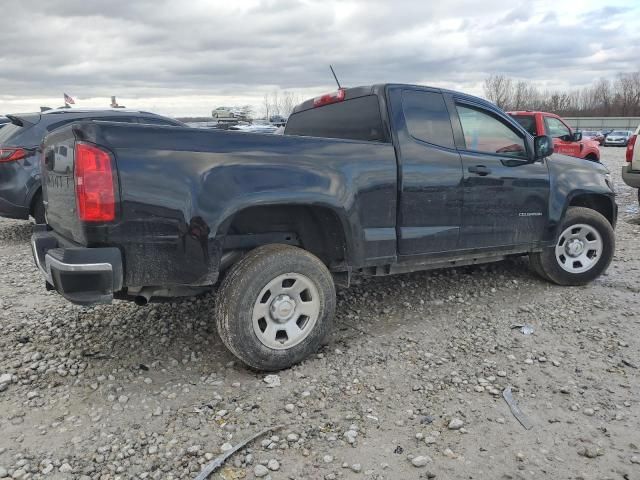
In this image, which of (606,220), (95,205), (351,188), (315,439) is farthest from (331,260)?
(606,220)

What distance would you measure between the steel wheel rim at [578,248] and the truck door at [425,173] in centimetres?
160

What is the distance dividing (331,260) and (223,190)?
3.67 feet

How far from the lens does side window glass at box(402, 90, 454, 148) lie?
4113 millimetres

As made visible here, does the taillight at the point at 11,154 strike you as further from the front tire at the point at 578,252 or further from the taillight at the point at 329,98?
the front tire at the point at 578,252

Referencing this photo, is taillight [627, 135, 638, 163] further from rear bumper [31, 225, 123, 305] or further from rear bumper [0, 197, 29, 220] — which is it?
rear bumper [0, 197, 29, 220]

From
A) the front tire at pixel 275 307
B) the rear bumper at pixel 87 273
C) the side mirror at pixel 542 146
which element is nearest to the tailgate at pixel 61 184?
the rear bumper at pixel 87 273

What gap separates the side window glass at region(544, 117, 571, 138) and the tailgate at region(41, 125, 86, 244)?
10645 millimetres

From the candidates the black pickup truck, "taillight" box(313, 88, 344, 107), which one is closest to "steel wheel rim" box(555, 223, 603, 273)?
the black pickup truck

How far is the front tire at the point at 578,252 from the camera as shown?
5219mm

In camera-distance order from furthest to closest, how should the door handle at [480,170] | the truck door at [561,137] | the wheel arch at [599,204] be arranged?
the truck door at [561,137]
the wheel arch at [599,204]
the door handle at [480,170]

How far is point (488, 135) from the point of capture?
462cm

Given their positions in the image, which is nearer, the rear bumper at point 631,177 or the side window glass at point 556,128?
the rear bumper at point 631,177

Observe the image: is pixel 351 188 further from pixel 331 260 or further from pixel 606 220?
pixel 606 220

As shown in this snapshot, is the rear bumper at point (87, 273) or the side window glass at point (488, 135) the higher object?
the side window glass at point (488, 135)
